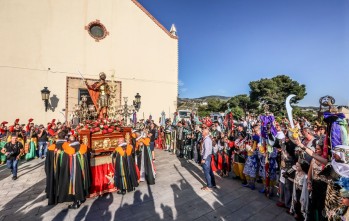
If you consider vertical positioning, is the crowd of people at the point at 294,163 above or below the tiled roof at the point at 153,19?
below

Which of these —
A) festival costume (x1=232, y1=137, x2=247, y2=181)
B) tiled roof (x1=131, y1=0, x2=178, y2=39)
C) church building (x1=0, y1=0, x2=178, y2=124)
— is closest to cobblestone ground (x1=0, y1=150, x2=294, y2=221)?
festival costume (x1=232, y1=137, x2=247, y2=181)

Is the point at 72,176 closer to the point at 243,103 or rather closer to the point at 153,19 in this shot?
the point at 153,19

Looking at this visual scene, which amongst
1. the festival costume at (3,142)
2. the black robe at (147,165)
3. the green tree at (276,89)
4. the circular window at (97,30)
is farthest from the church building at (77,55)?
the green tree at (276,89)

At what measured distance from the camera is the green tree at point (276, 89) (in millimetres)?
34625

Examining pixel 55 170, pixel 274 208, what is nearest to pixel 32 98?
pixel 55 170

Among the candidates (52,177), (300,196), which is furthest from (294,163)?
(52,177)

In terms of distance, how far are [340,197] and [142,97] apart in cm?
1504

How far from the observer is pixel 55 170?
524 centimetres

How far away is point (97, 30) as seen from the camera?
578 inches

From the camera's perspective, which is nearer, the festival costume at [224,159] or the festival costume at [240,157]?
the festival costume at [240,157]

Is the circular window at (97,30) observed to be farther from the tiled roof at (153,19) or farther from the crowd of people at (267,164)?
the crowd of people at (267,164)

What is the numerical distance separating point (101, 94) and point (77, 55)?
8632 millimetres

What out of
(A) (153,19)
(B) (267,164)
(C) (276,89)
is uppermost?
(A) (153,19)

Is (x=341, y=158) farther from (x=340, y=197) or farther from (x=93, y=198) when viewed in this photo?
(x=93, y=198)
